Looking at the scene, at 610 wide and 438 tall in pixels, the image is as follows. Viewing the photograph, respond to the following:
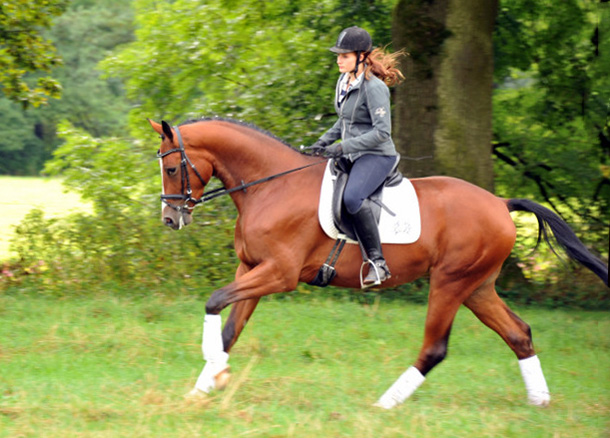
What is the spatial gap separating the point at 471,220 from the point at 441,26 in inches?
193

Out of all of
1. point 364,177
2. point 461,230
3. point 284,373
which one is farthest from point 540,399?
point 364,177

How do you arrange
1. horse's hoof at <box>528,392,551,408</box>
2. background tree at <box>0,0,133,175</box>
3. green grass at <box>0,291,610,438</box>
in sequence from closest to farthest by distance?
green grass at <box>0,291,610,438</box>, horse's hoof at <box>528,392,551,408</box>, background tree at <box>0,0,133,175</box>

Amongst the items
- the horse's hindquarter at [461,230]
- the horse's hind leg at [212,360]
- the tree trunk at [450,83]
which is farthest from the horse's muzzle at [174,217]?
the tree trunk at [450,83]

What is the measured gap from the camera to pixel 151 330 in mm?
8594

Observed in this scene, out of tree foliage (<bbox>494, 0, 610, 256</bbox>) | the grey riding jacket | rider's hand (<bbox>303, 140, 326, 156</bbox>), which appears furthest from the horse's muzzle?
tree foliage (<bbox>494, 0, 610, 256</bbox>)

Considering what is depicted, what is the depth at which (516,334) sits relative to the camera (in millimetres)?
6613

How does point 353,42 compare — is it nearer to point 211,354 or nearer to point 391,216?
point 391,216

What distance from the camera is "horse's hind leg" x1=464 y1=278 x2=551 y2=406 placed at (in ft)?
21.4

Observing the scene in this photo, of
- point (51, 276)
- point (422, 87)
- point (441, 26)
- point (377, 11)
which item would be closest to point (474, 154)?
point (422, 87)

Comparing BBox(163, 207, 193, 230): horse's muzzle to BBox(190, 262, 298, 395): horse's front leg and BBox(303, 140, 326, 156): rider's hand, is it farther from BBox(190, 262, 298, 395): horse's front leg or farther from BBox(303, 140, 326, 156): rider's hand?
BBox(303, 140, 326, 156): rider's hand

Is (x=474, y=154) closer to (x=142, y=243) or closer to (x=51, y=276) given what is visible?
(x=142, y=243)

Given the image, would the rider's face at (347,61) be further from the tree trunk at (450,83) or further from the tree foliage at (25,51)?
the tree foliage at (25,51)

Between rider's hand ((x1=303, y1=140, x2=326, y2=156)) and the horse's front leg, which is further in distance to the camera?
rider's hand ((x1=303, y1=140, x2=326, y2=156))

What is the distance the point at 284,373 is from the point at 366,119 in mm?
2534
